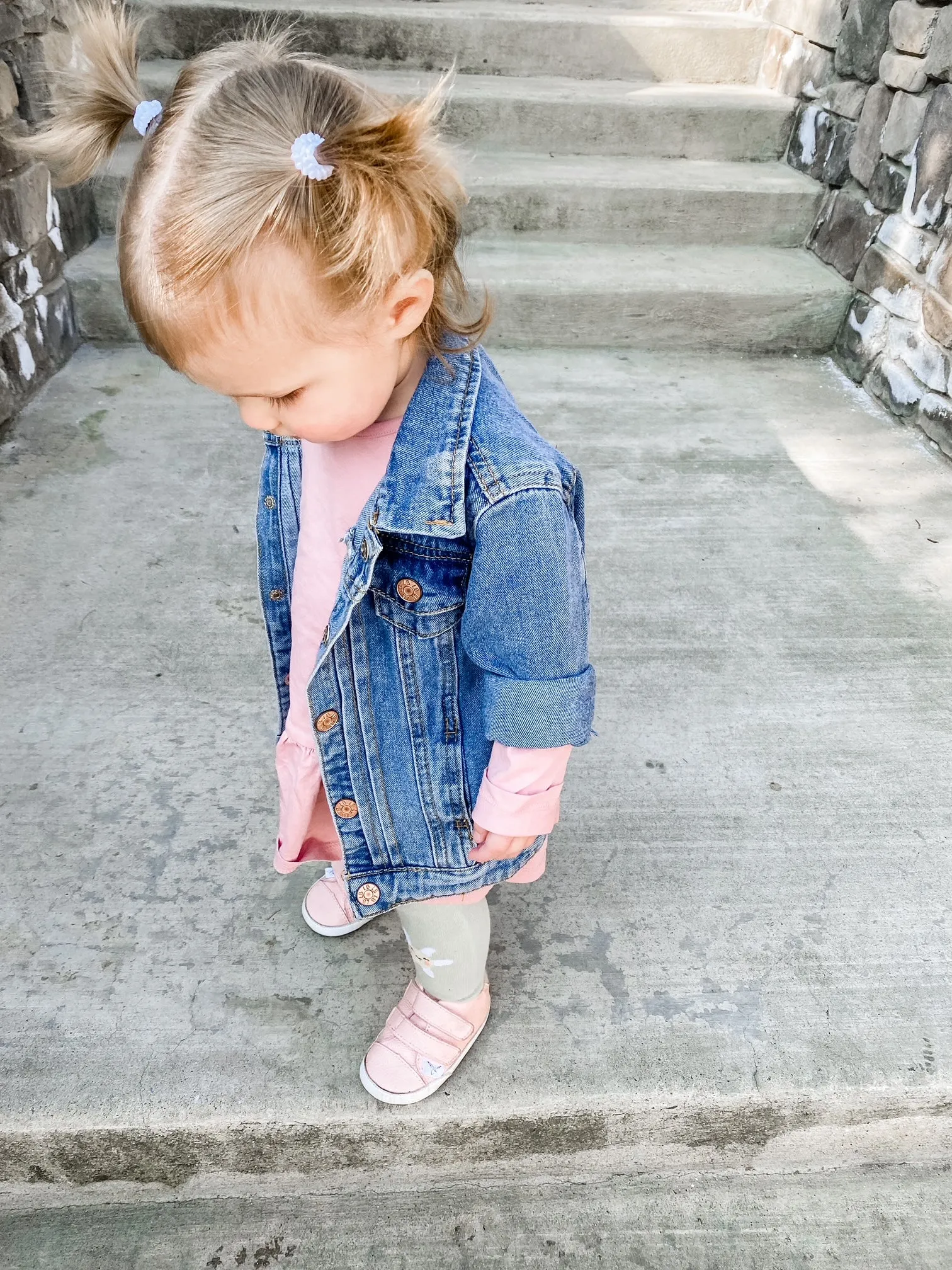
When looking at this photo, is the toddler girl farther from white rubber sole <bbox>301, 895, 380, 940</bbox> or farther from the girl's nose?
white rubber sole <bbox>301, 895, 380, 940</bbox>

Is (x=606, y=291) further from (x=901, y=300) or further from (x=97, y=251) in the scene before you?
(x=97, y=251)

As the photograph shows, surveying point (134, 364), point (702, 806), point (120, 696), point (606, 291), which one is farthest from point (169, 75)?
point (702, 806)

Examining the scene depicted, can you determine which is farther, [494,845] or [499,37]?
[499,37]

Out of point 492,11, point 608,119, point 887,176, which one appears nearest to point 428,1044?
point 887,176

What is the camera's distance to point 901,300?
2.88 meters

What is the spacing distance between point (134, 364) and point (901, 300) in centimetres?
245

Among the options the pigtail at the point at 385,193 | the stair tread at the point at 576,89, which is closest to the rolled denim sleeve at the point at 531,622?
the pigtail at the point at 385,193

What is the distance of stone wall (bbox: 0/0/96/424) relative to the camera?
2.51 metres

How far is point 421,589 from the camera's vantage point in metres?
0.95

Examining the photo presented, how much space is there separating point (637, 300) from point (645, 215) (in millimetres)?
481

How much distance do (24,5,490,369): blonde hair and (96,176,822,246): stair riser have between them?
2.61 m

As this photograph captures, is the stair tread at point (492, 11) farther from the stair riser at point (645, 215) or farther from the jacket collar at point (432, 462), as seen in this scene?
the jacket collar at point (432, 462)

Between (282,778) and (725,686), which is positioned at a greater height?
(282,778)

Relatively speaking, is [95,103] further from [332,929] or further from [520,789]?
[332,929]
